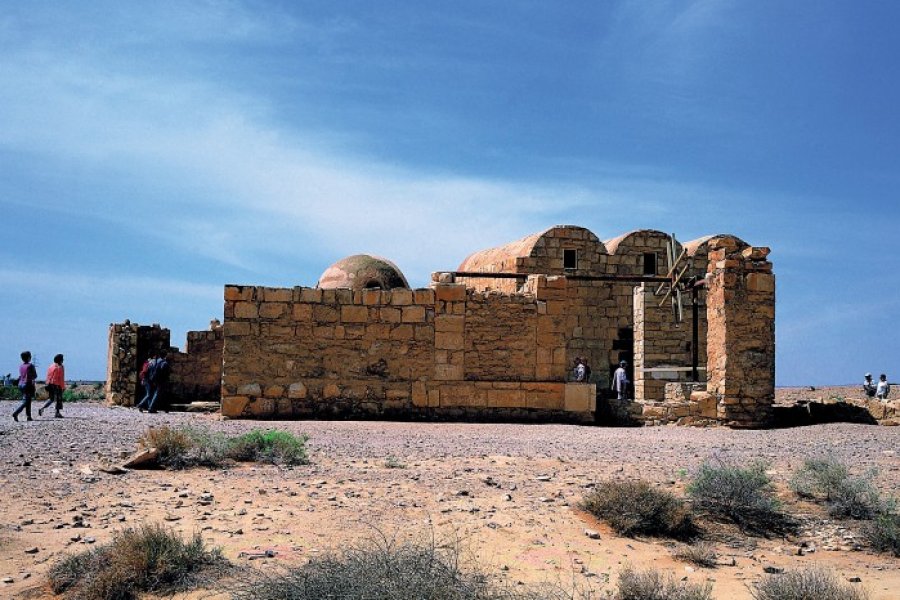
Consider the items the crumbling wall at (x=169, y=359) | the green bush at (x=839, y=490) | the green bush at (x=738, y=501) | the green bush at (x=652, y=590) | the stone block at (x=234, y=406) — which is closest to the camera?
the green bush at (x=652, y=590)

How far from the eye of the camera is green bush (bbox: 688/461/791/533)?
6801 mm

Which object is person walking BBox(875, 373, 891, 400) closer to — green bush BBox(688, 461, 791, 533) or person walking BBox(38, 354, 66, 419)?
green bush BBox(688, 461, 791, 533)

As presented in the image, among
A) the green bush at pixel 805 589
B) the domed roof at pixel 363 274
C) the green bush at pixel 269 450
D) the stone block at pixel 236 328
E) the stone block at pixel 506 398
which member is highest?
the domed roof at pixel 363 274

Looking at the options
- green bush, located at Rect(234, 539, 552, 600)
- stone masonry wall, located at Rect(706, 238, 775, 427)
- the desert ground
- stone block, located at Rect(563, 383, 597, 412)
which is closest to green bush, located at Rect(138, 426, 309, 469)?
the desert ground

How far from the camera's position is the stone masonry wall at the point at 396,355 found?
44.7 feet

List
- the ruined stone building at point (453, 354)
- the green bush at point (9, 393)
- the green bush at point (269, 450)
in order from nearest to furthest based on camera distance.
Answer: the green bush at point (269, 450) < the ruined stone building at point (453, 354) < the green bush at point (9, 393)

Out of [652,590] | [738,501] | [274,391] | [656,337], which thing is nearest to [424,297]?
[274,391]

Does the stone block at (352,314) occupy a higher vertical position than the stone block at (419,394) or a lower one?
higher

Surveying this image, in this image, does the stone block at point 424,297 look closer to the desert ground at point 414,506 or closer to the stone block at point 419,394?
the stone block at point 419,394

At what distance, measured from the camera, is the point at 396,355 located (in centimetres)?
1382

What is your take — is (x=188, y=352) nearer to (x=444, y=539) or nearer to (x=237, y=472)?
(x=237, y=472)

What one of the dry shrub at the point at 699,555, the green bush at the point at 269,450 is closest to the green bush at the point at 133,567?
the green bush at the point at 269,450

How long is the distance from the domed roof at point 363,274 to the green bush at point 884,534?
14237 mm

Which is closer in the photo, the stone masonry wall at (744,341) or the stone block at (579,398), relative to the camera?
the stone masonry wall at (744,341)
